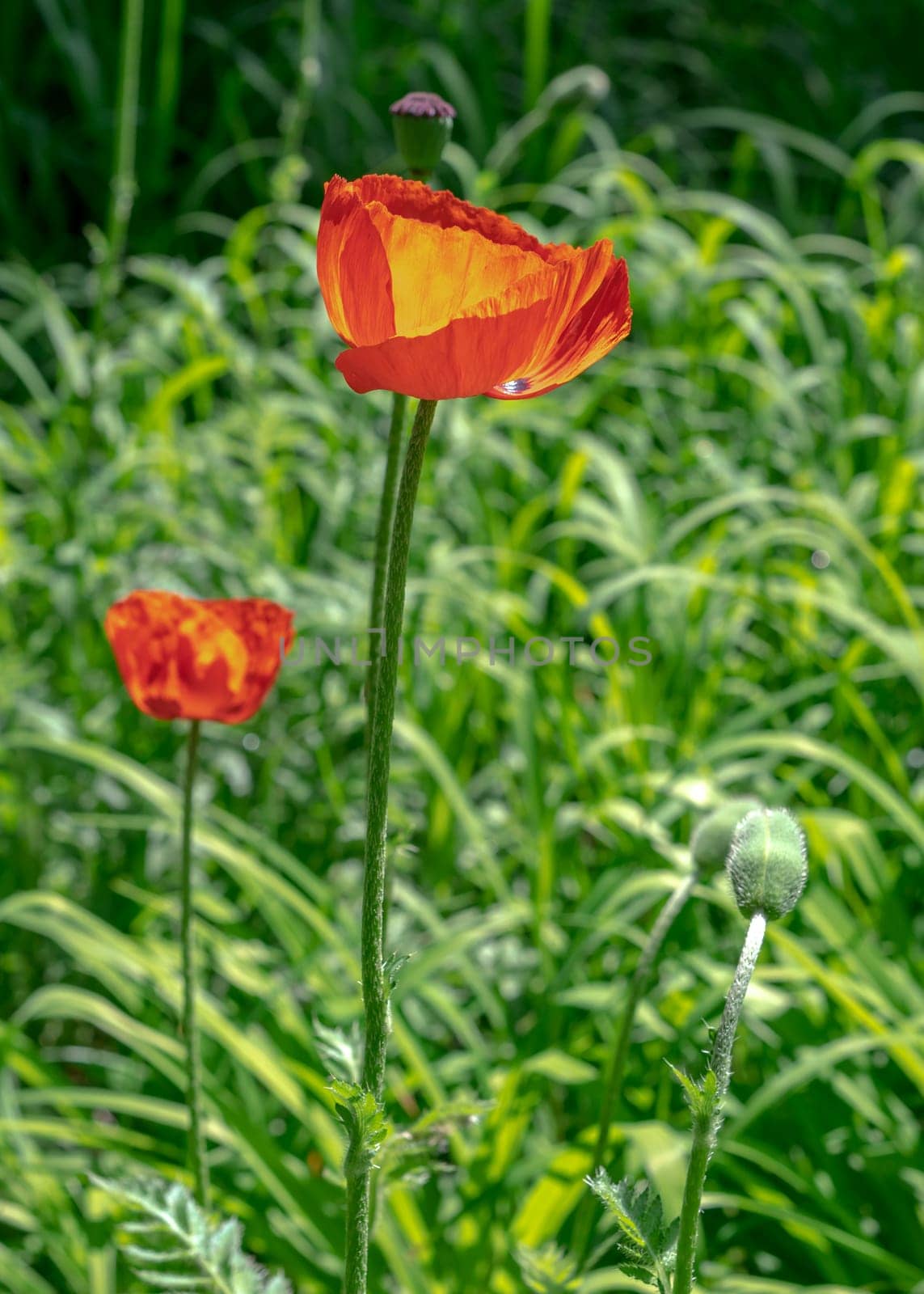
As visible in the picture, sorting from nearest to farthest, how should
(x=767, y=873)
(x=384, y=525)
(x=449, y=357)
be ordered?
(x=449, y=357)
(x=767, y=873)
(x=384, y=525)

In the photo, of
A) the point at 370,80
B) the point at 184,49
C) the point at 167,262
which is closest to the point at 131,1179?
the point at 167,262

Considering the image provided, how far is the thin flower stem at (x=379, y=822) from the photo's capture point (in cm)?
58

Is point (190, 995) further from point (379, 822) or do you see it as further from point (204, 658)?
point (379, 822)

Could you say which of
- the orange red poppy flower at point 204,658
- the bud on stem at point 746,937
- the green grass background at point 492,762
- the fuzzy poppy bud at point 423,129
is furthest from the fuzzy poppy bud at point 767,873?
the fuzzy poppy bud at point 423,129

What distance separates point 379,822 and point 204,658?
1.14 ft

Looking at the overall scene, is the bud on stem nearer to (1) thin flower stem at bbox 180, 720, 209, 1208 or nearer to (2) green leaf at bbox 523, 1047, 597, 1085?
(1) thin flower stem at bbox 180, 720, 209, 1208

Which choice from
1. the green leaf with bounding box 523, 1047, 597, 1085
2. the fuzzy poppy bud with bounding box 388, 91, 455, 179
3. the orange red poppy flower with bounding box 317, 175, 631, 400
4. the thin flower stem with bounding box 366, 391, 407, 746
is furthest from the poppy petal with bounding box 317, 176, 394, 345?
the green leaf with bounding box 523, 1047, 597, 1085

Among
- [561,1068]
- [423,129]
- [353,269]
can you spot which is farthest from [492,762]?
[353,269]

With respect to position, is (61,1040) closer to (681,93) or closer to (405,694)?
(405,694)

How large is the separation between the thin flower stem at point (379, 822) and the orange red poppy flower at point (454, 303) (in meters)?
0.03

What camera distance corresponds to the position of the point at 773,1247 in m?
1.36

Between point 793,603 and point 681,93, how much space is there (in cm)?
314

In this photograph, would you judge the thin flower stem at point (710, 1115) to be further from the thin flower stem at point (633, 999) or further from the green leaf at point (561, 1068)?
the green leaf at point (561, 1068)

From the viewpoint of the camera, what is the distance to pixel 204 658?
0.91 metres
